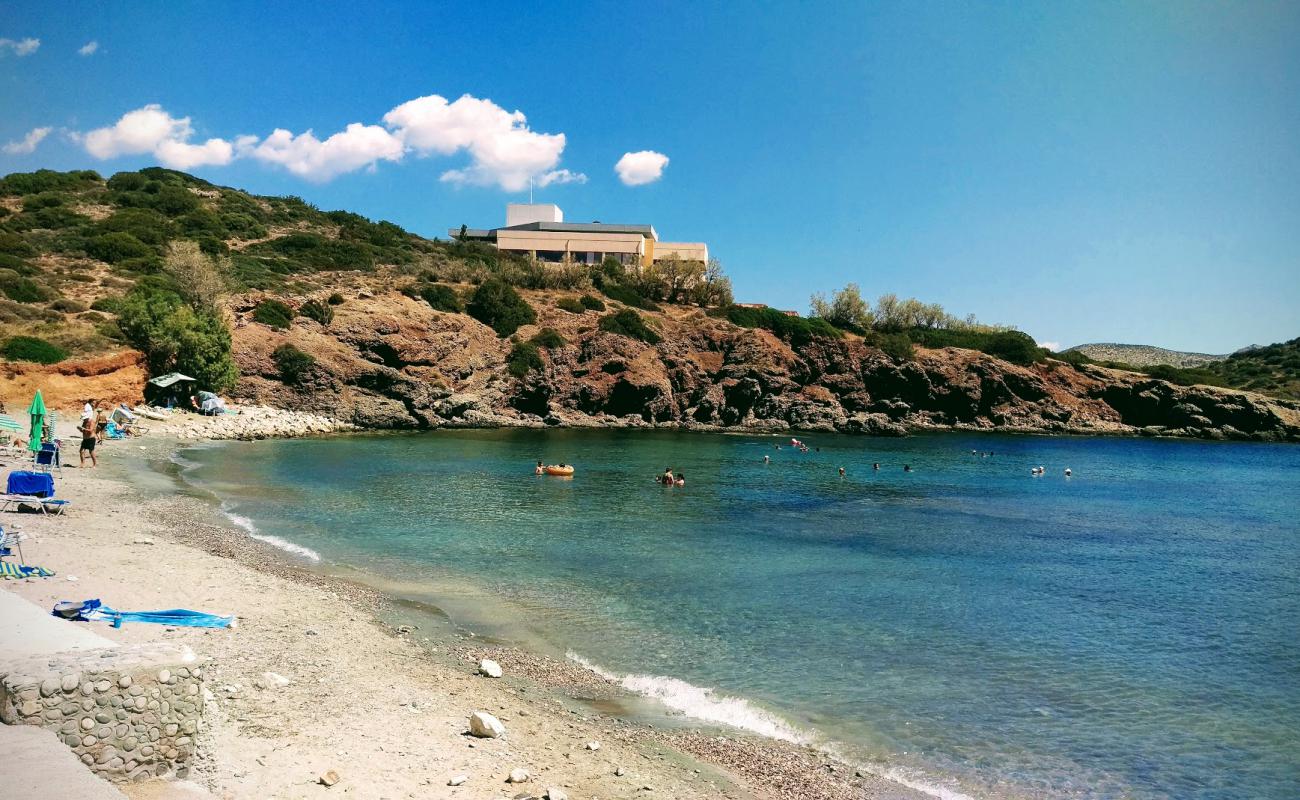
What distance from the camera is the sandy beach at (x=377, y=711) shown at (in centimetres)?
678

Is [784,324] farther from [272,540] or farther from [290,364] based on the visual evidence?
[272,540]

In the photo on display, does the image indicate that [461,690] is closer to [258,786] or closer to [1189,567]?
[258,786]

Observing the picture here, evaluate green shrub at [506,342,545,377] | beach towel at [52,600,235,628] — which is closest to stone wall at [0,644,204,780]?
beach towel at [52,600,235,628]

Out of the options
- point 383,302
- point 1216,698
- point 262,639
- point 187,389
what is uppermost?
point 383,302

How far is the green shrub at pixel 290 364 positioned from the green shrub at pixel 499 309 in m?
18.1

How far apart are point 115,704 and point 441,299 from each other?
64.9m

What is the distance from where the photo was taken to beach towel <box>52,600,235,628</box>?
921 centimetres

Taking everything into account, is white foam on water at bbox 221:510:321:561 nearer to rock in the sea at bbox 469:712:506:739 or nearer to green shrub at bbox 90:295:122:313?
rock in the sea at bbox 469:712:506:739

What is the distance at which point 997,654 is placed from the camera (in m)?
12.7

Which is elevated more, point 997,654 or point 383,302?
point 383,302

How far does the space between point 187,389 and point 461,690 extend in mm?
44530

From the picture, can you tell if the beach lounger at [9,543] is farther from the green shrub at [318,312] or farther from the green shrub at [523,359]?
the green shrub at [523,359]

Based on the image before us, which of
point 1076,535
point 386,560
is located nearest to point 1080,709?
point 386,560

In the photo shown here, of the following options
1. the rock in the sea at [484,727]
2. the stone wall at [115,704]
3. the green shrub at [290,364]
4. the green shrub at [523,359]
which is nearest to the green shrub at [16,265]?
the green shrub at [290,364]
